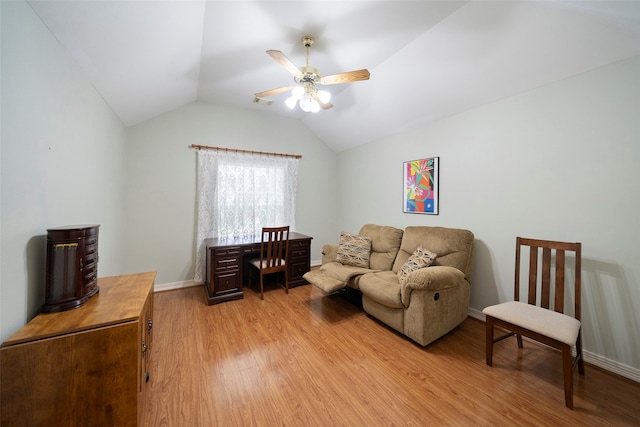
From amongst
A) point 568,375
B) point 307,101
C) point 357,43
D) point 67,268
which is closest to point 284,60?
point 307,101

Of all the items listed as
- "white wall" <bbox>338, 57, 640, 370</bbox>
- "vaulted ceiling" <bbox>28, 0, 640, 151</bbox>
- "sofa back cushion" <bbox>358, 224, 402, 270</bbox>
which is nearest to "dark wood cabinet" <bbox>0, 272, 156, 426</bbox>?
"vaulted ceiling" <bbox>28, 0, 640, 151</bbox>

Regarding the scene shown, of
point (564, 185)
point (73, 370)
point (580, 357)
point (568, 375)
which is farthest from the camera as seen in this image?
point (564, 185)

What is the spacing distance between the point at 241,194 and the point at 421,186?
9.20 ft

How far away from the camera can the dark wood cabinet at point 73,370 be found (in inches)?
36.1

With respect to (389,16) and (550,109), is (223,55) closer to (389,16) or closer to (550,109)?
(389,16)

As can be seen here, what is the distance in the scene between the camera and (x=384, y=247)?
315 centimetres

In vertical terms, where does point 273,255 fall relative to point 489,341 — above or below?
above

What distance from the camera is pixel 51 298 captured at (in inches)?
45.7

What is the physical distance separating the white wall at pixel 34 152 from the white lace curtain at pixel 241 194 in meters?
1.67

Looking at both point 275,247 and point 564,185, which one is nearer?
point 564,185

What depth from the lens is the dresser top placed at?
990mm

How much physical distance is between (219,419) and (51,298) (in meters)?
1.15

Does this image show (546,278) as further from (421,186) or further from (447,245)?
(421,186)

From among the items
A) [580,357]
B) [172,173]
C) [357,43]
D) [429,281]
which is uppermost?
[357,43]
